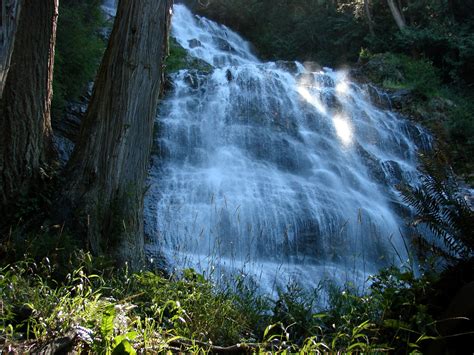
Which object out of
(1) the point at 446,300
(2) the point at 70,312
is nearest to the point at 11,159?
(2) the point at 70,312

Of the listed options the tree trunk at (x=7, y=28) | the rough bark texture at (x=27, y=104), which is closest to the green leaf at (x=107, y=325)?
the tree trunk at (x=7, y=28)

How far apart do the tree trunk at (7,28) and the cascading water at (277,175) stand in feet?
9.71

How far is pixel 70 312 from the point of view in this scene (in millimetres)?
2947

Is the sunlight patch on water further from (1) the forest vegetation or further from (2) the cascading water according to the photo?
(1) the forest vegetation

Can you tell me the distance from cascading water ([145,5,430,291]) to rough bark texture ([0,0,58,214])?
214 centimetres

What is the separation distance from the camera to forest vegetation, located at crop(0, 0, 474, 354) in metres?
3.12

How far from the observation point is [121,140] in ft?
18.7

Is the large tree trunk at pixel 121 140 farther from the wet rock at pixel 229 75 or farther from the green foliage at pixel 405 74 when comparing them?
the green foliage at pixel 405 74

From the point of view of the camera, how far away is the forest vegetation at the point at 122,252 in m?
3.12

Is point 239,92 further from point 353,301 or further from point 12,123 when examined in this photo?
point 353,301

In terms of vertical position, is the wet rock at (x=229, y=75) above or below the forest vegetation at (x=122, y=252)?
above

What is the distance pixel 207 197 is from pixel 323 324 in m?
5.48

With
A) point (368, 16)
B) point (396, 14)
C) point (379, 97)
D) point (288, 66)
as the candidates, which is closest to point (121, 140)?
point (379, 97)

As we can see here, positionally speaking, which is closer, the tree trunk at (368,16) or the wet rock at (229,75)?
the wet rock at (229,75)
